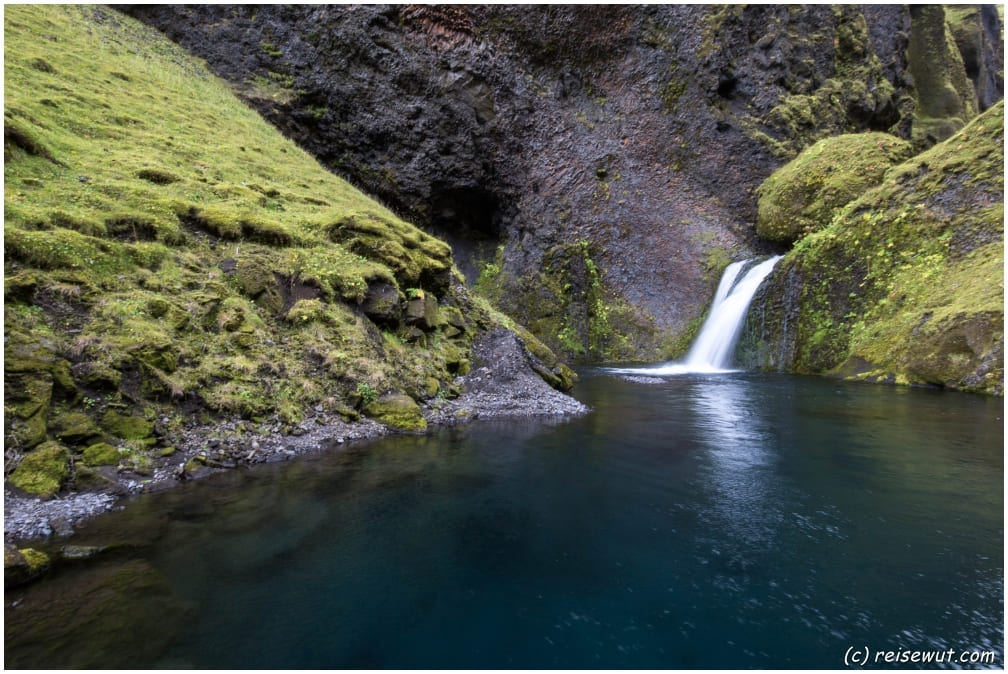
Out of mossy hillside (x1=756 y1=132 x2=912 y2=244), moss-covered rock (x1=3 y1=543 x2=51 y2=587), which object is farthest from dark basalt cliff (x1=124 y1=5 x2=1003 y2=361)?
moss-covered rock (x1=3 y1=543 x2=51 y2=587)

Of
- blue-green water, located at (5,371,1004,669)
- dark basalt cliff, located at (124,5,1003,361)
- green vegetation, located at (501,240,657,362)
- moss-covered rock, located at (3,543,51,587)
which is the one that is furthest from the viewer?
dark basalt cliff, located at (124,5,1003,361)

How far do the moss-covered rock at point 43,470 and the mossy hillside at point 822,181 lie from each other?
93.0ft

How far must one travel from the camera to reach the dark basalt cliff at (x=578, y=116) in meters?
29.2

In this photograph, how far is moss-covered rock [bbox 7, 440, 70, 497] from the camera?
19.4 feet

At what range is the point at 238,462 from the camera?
7836 mm

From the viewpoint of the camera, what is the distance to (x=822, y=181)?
24.7m

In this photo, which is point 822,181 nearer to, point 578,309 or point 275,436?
point 578,309

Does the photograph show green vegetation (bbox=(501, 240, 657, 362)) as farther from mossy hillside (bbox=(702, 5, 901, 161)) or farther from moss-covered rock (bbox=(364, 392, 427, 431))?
moss-covered rock (bbox=(364, 392, 427, 431))

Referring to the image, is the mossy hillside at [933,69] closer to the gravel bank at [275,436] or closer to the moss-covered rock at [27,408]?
the gravel bank at [275,436]

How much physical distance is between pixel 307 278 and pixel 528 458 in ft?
23.9

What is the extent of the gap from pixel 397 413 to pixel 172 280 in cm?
547

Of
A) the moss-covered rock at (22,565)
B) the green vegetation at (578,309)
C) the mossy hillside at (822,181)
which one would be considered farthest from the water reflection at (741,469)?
the mossy hillside at (822,181)

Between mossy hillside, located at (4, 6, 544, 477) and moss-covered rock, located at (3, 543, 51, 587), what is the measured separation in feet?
7.91

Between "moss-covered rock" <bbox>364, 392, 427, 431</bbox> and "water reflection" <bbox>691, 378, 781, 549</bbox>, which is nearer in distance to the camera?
"water reflection" <bbox>691, 378, 781, 549</bbox>
